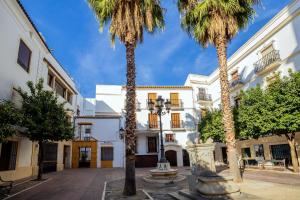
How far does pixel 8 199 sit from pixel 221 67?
37.1 feet

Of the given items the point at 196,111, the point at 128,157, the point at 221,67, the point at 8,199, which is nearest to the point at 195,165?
the point at 128,157

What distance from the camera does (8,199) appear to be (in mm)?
8695

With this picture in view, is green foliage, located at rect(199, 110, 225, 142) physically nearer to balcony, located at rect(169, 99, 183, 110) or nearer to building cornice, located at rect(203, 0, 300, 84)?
building cornice, located at rect(203, 0, 300, 84)

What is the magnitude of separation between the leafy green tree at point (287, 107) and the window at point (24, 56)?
16520mm

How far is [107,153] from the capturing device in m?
28.2

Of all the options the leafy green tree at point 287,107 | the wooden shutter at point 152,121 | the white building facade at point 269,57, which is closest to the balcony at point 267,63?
the white building facade at point 269,57

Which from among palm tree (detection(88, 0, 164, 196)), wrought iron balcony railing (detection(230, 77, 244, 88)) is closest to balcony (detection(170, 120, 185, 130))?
wrought iron balcony railing (detection(230, 77, 244, 88))

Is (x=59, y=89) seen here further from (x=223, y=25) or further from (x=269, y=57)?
Answer: (x=269, y=57)

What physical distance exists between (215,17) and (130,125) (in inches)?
294

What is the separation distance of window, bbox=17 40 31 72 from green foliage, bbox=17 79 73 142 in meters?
2.03

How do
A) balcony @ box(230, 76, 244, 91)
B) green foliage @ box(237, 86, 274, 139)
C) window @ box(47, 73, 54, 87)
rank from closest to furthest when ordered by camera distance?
1. green foliage @ box(237, 86, 274, 139)
2. window @ box(47, 73, 54, 87)
3. balcony @ box(230, 76, 244, 91)

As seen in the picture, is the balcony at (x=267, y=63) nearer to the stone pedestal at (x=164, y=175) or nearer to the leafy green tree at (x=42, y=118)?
the stone pedestal at (x=164, y=175)

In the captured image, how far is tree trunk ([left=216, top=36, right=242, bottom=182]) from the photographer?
10828 mm

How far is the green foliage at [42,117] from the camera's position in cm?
1276
